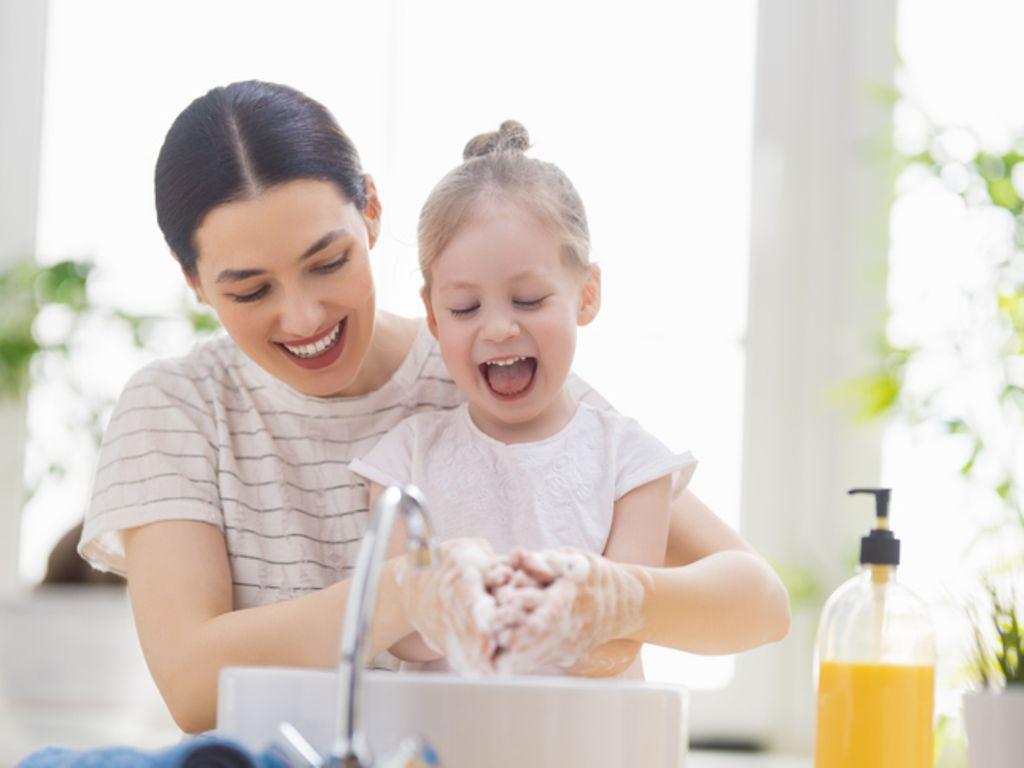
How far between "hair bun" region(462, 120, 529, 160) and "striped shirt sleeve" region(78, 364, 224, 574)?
0.42 meters

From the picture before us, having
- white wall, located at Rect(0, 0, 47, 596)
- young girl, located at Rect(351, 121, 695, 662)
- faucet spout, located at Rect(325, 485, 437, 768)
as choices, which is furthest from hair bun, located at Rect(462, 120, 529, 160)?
white wall, located at Rect(0, 0, 47, 596)

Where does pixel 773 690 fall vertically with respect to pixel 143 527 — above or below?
below

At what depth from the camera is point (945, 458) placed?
9.47ft

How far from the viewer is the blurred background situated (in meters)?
2.91

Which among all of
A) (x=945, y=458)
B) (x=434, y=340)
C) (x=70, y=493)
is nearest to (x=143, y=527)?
(x=434, y=340)

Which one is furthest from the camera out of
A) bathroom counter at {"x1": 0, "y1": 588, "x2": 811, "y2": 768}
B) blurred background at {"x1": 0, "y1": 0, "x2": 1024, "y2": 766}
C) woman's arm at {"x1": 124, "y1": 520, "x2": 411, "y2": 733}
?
blurred background at {"x1": 0, "y1": 0, "x2": 1024, "y2": 766}

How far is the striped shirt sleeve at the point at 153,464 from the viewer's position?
1509mm

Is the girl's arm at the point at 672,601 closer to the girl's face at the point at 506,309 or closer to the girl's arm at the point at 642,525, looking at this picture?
the girl's arm at the point at 642,525

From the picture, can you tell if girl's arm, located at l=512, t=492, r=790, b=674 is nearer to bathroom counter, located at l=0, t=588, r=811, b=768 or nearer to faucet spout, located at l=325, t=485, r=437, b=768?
faucet spout, located at l=325, t=485, r=437, b=768

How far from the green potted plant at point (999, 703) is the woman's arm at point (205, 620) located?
499 mm

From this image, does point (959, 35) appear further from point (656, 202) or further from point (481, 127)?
point (481, 127)

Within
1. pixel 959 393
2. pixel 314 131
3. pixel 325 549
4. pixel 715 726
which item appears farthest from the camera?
pixel 715 726

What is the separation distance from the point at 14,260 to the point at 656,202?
1.41 metres

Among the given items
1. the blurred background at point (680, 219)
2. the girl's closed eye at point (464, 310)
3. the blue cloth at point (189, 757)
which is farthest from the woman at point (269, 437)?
the blurred background at point (680, 219)
